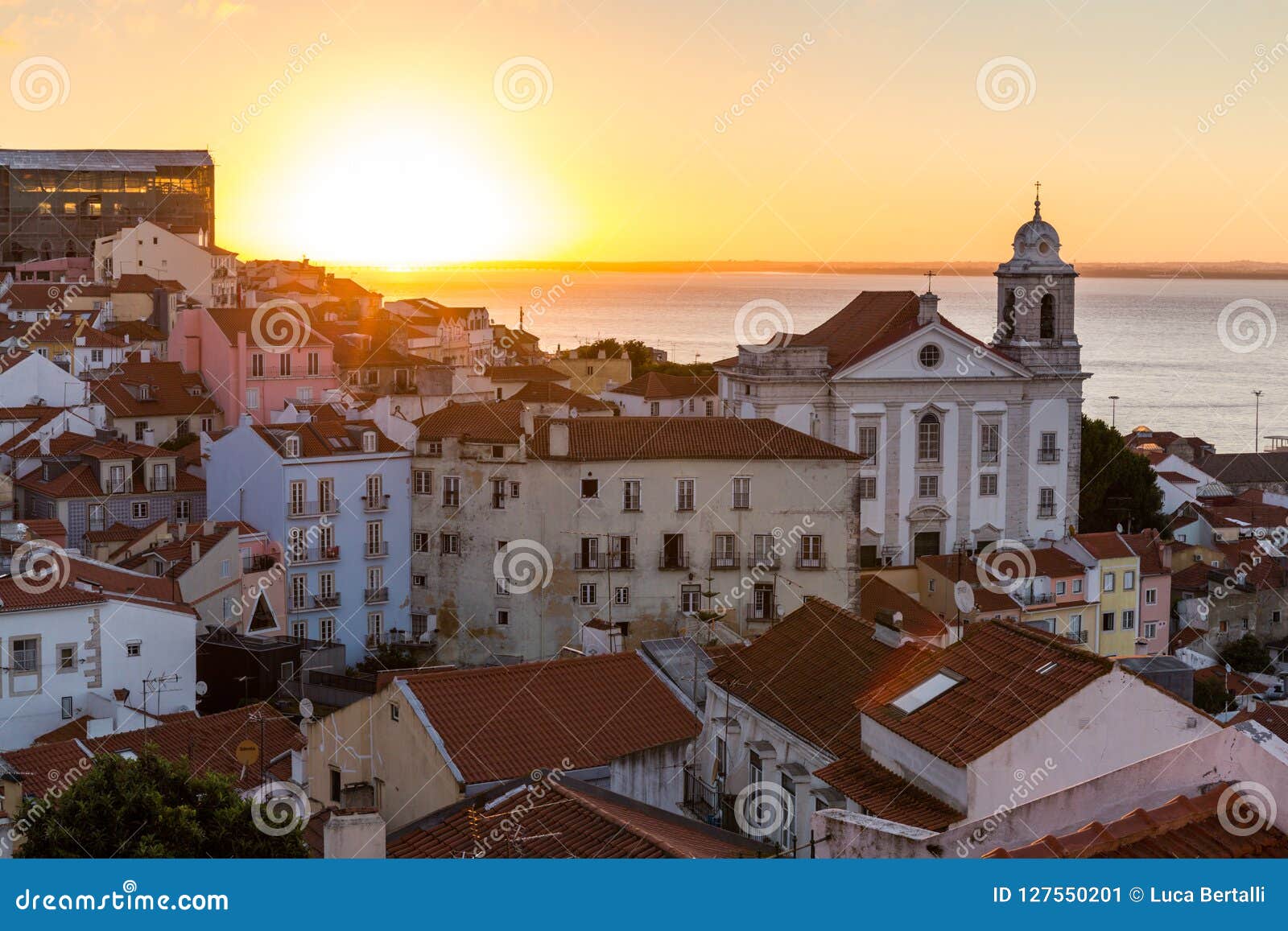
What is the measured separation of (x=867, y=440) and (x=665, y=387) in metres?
12.7

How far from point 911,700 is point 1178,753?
109 inches

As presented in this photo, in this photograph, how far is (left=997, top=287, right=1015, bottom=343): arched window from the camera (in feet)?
151

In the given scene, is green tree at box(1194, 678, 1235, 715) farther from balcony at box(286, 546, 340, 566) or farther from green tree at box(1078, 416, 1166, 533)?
green tree at box(1078, 416, 1166, 533)

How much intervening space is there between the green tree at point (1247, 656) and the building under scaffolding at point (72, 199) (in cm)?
5058

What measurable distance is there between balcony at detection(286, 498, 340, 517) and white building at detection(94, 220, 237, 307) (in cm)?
3012

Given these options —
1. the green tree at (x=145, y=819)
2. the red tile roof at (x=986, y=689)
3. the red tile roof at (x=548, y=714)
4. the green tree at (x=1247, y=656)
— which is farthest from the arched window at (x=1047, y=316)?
the green tree at (x=145, y=819)

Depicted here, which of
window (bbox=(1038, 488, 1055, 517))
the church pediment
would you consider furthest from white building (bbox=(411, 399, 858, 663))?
window (bbox=(1038, 488, 1055, 517))

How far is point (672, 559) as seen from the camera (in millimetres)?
31250

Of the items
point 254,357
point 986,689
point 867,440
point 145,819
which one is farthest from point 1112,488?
point 145,819

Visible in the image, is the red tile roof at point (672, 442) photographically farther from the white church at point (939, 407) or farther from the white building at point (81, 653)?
the white church at point (939, 407)

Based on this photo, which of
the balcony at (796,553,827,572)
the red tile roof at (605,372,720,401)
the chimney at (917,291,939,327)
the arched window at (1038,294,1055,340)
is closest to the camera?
the balcony at (796,553,827,572)

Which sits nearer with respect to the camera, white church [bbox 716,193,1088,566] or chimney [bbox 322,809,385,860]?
chimney [bbox 322,809,385,860]

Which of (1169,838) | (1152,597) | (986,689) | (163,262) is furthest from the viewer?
(163,262)

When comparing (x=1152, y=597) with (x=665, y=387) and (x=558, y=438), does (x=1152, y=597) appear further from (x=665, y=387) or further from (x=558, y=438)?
(x=665, y=387)
